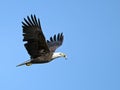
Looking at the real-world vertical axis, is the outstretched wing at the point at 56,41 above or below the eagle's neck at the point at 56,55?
above

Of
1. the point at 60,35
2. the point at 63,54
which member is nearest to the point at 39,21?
the point at 63,54

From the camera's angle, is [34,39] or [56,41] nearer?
[34,39]

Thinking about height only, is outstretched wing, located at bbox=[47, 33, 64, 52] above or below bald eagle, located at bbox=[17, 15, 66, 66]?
above

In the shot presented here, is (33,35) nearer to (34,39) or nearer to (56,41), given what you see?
(34,39)

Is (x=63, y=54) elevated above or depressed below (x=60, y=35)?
below

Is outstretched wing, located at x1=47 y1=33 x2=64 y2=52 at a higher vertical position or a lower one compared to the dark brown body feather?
higher

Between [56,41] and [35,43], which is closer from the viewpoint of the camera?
[35,43]

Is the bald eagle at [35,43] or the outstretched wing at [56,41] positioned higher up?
the outstretched wing at [56,41]

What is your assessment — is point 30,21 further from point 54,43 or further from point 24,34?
point 54,43

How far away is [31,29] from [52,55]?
1588mm

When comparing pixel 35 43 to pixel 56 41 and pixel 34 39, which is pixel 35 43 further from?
pixel 56 41

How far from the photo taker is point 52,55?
28.5m

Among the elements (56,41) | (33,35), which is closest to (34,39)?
(33,35)

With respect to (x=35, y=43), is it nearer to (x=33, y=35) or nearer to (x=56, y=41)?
(x=33, y=35)
